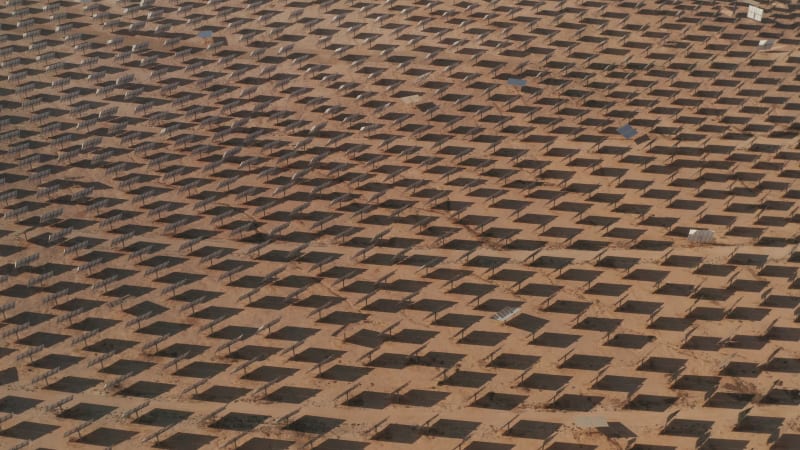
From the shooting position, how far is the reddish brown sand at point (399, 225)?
44969mm

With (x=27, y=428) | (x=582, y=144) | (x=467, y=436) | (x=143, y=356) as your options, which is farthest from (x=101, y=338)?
(x=582, y=144)

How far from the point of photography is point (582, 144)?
65500 mm

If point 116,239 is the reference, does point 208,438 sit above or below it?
below

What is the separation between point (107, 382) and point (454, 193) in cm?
2323

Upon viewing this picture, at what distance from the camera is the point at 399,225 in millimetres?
57531

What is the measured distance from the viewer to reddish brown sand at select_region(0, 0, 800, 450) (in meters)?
45.0

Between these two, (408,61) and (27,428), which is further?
(408,61)

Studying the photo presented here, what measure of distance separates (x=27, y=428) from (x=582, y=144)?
121 feet

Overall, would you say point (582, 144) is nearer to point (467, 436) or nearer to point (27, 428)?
point (467, 436)

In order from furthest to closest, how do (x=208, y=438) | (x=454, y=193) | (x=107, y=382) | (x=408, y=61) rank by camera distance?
(x=408, y=61)
(x=454, y=193)
(x=107, y=382)
(x=208, y=438)

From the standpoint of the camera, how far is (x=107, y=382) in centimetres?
4603

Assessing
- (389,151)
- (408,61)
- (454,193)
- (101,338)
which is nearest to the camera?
(101,338)

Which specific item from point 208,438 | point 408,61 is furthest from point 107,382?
point 408,61

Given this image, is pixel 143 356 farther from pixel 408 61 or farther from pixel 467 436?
pixel 408 61
